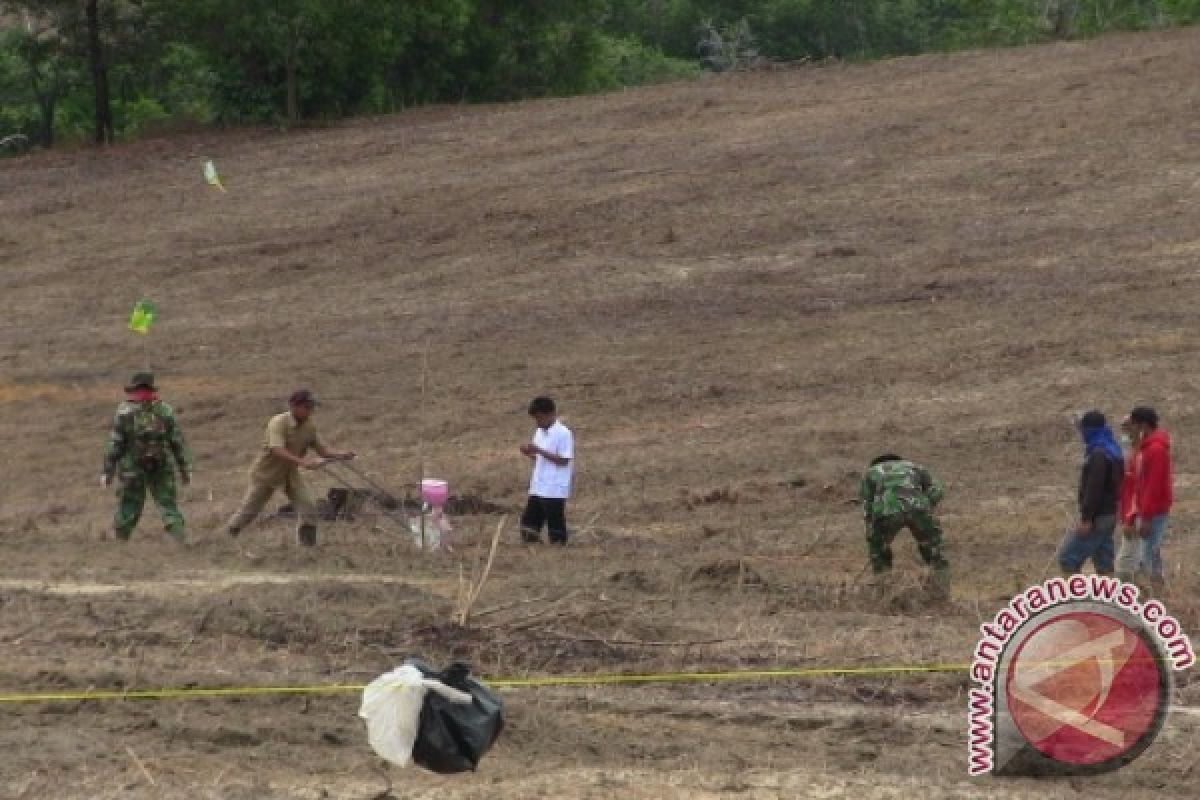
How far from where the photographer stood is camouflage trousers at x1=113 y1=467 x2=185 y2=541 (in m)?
15.5

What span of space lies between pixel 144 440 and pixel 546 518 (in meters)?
3.06

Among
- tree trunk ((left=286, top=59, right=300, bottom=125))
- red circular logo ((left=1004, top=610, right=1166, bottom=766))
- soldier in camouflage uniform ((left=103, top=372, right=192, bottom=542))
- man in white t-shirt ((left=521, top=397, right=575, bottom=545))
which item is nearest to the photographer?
red circular logo ((left=1004, top=610, right=1166, bottom=766))

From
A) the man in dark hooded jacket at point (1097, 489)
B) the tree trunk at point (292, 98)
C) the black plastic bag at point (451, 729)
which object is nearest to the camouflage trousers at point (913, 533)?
the man in dark hooded jacket at point (1097, 489)

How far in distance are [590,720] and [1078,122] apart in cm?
2448

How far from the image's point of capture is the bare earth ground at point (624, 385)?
9.72 metres

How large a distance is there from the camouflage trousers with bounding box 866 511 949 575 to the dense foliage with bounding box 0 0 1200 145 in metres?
29.0

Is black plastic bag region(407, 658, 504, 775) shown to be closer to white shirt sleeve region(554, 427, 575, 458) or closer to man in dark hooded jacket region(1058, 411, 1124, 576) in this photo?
man in dark hooded jacket region(1058, 411, 1124, 576)

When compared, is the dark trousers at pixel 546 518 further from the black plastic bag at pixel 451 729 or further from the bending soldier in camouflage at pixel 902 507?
the black plastic bag at pixel 451 729

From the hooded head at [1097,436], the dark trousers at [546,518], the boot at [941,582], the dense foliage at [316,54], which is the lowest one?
the boot at [941,582]

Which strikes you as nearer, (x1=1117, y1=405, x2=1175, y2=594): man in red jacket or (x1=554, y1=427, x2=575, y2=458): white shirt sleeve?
(x1=1117, y1=405, x2=1175, y2=594): man in red jacket

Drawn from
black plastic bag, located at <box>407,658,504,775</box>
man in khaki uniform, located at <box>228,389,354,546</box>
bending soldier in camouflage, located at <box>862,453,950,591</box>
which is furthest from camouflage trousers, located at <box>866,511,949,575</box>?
black plastic bag, located at <box>407,658,504,775</box>

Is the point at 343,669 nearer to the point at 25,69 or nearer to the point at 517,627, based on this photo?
the point at 517,627

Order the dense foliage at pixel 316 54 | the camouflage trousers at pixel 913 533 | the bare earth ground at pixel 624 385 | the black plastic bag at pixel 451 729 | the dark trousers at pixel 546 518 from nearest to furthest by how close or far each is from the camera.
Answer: the black plastic bag at pixel 451 729
the bare earth ground at pixel 624 385
the camouflage trousers at pixel 913 533
the dark trousers at pixel 546 518
the dense foliage at pixel 316 54

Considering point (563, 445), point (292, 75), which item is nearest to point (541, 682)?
point (563, 445)
